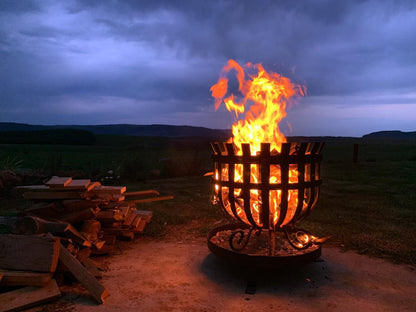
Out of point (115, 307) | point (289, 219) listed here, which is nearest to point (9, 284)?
point (115, 307)

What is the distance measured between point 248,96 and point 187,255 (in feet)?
6.85

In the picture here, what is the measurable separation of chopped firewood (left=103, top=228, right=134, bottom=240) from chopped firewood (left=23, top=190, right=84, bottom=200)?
0.70m

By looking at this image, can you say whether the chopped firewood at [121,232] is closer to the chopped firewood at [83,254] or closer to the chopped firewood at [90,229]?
the chopped firewood at [90,229]

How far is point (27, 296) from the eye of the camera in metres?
2.93

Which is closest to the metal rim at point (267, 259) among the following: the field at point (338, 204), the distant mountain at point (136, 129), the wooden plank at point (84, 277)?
the wooden plank at point (84, 277)

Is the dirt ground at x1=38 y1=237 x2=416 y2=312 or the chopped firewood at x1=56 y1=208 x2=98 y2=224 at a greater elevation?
the chopped firewood at x1=56 y1=208 x2=98 y2=224

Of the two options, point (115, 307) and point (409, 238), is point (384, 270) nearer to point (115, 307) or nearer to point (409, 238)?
point (409, 238)

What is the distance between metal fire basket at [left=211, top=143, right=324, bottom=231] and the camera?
3.27m

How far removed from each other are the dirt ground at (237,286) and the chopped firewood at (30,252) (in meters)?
0.36

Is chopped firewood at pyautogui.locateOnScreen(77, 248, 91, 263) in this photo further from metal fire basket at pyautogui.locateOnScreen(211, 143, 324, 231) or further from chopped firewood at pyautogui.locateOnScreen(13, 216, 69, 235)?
metal fire basket at pyautogui.locateOnScreen(211, 143, 324, 231)

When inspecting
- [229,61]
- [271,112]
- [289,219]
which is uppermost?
[229,61]

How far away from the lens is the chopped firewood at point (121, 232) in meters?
4.62

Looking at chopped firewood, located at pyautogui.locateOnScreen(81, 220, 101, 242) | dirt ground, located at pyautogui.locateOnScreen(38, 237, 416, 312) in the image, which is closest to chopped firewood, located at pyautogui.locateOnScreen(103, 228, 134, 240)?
chopped firewood, located at pyautogui.locateOnScreen(81, 220, 101, 242)

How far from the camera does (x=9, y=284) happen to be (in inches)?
119
